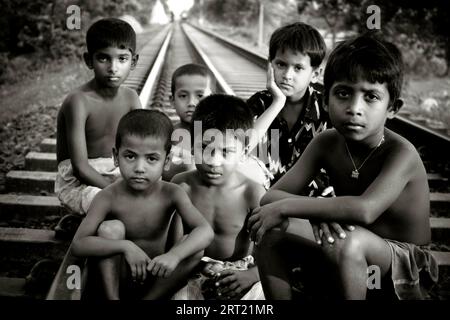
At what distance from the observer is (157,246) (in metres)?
2.06

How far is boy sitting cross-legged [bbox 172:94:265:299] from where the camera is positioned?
2.08 metres

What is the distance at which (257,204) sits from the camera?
2207 millimetres

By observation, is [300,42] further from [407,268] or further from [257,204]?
[407,268]

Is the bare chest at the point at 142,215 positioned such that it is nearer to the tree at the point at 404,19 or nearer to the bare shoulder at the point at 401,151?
the bare shoulder at the point at 401,151

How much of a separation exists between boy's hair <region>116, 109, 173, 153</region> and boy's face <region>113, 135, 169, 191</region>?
0.06 feet

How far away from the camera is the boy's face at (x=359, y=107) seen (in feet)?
5.82

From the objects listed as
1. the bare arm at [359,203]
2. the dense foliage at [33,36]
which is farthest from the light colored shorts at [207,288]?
the dense foliage at [33,36]

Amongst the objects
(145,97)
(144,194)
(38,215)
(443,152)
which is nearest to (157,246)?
(144,194)

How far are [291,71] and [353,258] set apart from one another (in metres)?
1.33

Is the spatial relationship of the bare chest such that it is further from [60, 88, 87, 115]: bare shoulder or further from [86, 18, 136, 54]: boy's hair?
[86, 18, 136, 54]: boy's hair

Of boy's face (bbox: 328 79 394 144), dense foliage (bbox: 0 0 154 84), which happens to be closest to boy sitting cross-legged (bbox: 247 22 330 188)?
boy's face (bbox: 328 79 394 144)

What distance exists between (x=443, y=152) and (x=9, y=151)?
125 inches

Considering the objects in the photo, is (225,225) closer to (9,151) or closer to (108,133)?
(108,133)
